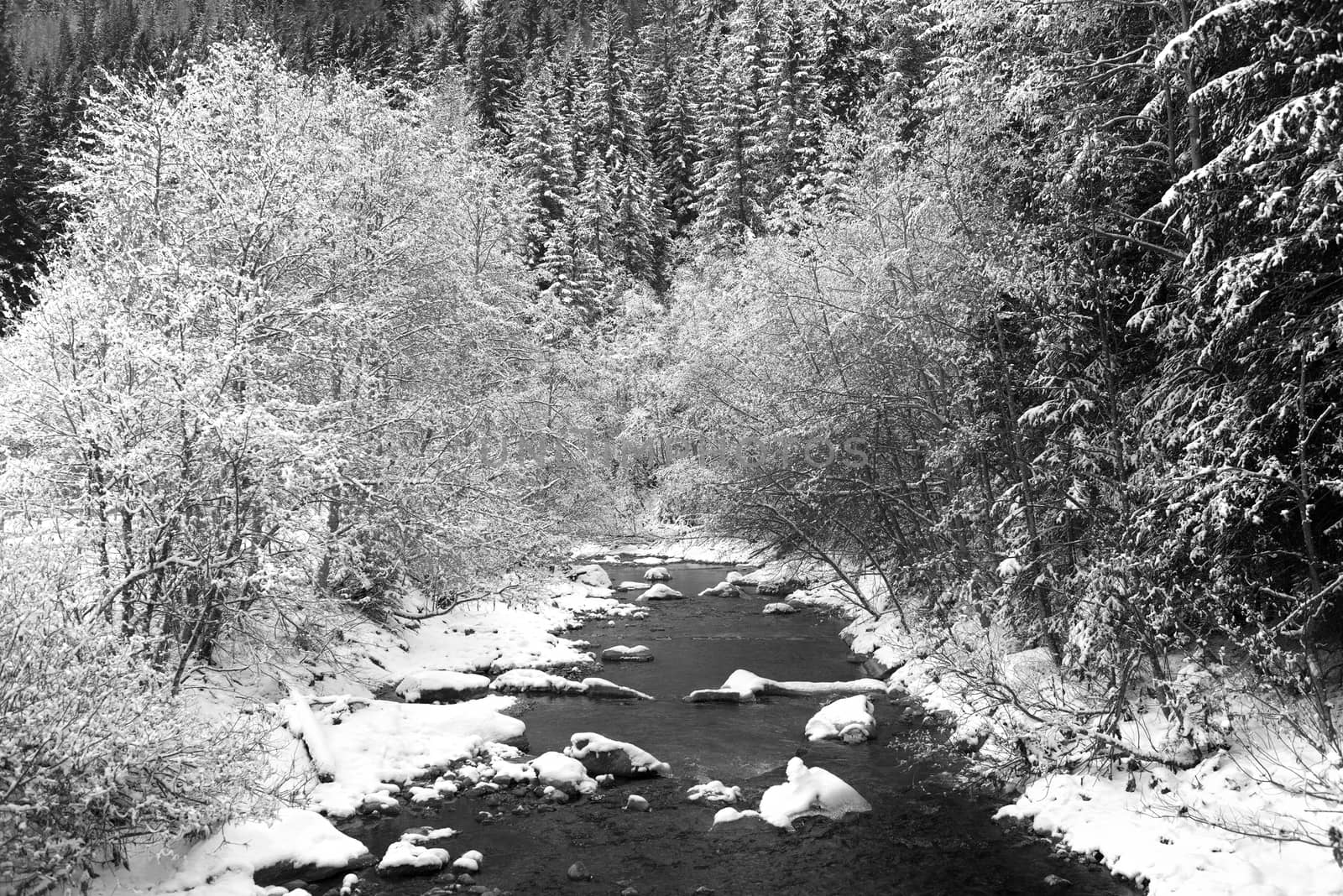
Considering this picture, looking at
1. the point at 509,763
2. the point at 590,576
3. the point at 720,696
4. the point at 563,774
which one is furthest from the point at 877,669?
the point at 590,576

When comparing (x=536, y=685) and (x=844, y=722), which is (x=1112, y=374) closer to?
(x=844, y=722)

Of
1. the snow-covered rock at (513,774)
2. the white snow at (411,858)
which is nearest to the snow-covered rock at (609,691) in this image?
the snow-covered rock at (513,774)

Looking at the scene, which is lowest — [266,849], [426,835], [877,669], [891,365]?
[877,669]

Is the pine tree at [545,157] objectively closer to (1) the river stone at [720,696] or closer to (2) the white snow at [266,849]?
(1) the river stone at [720,696]

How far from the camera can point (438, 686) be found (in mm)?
13875

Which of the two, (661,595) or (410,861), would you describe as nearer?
(410,861)

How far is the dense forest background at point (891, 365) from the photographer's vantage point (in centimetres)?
729

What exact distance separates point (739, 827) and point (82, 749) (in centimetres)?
604

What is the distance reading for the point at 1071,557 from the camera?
35.9 ft

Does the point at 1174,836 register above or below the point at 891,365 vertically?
below

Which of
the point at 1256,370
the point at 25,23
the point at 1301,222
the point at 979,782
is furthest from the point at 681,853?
the point at 25,23

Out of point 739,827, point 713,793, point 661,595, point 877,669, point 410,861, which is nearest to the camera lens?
point 410,861

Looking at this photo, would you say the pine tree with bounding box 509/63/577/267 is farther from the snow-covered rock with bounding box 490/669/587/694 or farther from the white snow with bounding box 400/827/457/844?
the white snow with bounding box 400/827/457/844

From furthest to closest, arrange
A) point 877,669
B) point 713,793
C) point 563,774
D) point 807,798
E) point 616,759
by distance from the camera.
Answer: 1. point 877,669
2. point 616,759
3. point 563,774
4. point 713,793
5. point 807,798
